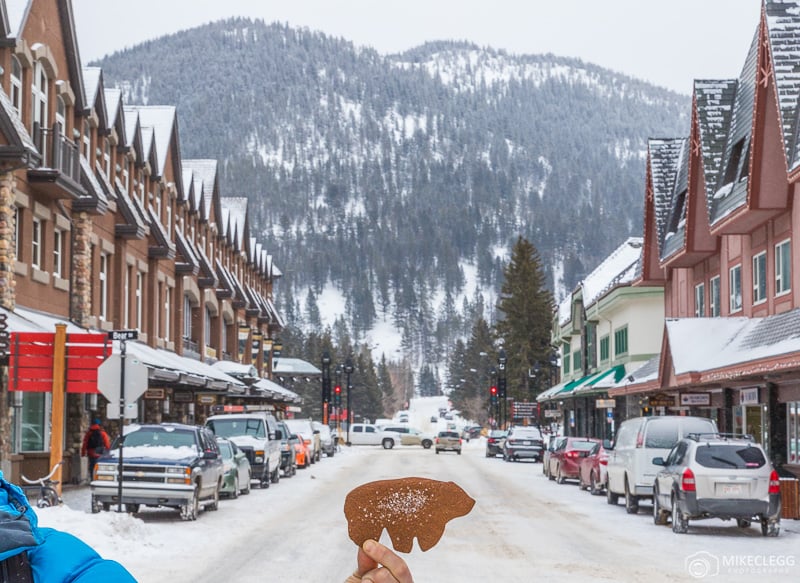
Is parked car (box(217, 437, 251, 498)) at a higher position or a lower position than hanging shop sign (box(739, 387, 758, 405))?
lower

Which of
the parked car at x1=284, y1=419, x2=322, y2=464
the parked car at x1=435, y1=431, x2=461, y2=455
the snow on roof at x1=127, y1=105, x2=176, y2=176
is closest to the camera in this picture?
the snow on roof at x1=127, y1=105, x2=176, y2=176

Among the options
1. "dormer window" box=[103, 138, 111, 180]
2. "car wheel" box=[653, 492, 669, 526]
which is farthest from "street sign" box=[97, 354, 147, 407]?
"dormer window" box=[103, 138, 111, 180]

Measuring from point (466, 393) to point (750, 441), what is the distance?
165 m

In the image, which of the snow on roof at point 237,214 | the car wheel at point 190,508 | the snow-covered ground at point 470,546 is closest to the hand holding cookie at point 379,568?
the snow-covered ground at point 470,546

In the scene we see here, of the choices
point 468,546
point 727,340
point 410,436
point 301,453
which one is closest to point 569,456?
point 727,340

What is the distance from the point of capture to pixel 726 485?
19.9 m

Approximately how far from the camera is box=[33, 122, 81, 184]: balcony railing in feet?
95.2

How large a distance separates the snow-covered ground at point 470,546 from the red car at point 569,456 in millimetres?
9703

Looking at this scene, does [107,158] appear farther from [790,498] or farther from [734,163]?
[790,498]

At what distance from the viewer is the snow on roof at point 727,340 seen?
81.5 ft

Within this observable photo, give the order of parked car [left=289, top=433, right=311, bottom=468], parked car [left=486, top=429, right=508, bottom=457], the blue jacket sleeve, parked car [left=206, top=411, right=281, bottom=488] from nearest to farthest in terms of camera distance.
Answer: the blue jacket sleeve
parked car [left=206, top=411, right=281, bottom=488]
parked car [left=289, top=433, right=311, bottom=468]
parked car [left=486, top=429, right=508, bottom=457]

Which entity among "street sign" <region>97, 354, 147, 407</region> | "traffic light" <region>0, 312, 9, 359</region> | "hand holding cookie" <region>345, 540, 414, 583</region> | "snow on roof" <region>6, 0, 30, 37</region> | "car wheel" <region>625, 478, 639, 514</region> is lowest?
"car wheel" <region>625, 478, 639, 514</region>

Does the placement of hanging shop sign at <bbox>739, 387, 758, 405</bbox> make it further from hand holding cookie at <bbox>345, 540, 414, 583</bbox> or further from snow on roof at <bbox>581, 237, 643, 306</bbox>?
snow on roof at <bbox>581, 237, 643, 306</bbox>

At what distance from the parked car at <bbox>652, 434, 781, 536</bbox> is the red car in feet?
51.3
